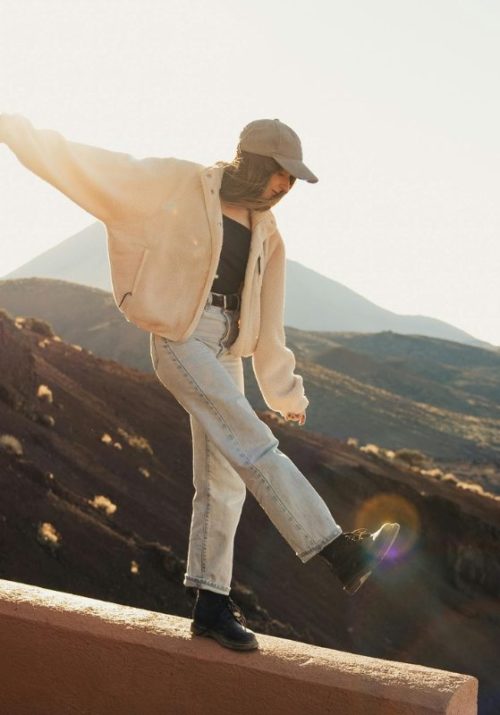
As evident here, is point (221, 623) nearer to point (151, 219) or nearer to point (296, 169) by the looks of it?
point (151, 219)

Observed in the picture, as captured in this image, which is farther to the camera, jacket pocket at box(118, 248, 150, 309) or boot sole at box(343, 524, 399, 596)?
jacket pocket at box(118, 248, 150, 309)

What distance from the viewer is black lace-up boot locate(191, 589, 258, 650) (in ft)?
9.74

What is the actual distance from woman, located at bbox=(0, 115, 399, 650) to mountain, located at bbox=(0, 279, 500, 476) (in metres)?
42.2

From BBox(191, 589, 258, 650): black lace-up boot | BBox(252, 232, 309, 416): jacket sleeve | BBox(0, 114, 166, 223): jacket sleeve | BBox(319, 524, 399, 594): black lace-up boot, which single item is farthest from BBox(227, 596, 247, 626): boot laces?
BBox(0, 114, 166, 223): jacket sleeve

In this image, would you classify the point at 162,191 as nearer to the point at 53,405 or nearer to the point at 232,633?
the point at 232,633

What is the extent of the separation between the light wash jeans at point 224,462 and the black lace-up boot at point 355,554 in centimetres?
4

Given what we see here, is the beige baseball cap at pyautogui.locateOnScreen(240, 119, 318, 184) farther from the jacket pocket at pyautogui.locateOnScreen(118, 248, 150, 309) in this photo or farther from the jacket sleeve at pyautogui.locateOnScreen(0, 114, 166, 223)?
the jacket pocket at pyautogui.locateOnScreen(118, 248, 150, 309)

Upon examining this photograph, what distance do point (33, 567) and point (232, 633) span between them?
844 cm

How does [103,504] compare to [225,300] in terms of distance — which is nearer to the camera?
[225,300]

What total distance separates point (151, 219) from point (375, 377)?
77.6 m

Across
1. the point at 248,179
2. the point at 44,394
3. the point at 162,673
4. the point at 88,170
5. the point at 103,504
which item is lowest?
the point at 103,504

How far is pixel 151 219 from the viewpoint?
3287mm

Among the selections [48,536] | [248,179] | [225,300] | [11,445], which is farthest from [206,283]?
[11,445]

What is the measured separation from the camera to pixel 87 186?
3.22 metres
